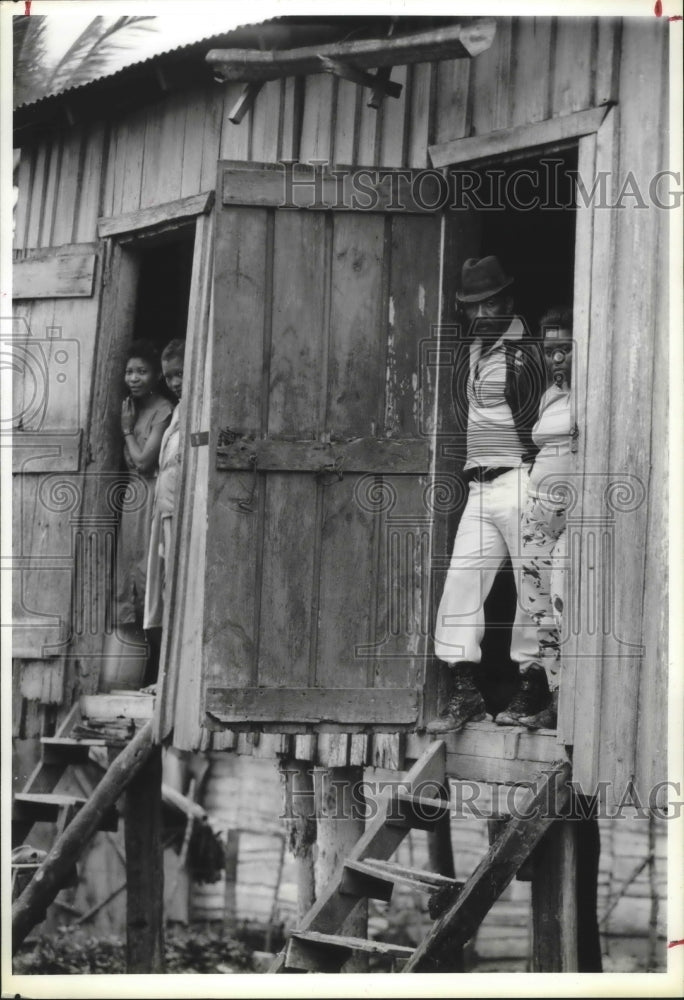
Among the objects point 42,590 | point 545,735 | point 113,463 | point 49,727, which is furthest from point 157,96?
point 545,735

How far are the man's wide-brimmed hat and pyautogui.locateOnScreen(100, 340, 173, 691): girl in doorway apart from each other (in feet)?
7.76

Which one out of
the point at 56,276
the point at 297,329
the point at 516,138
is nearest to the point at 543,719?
the point at 297,329

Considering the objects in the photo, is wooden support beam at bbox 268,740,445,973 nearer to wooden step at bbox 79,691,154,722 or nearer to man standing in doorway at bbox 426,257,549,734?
man standing in doorway at bbox 426,257,549,734

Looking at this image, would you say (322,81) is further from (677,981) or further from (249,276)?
(677,981)

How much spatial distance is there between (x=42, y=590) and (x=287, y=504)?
8.00 feet

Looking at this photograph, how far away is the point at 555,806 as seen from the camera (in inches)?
262

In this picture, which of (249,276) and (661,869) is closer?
(249,276)

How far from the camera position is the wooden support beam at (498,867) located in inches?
258

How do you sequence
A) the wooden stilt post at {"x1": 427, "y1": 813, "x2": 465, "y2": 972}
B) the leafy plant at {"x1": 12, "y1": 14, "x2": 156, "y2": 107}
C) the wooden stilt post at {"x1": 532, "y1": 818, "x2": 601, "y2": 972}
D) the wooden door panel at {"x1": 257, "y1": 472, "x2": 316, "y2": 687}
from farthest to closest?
the wooden stilt post at {"x1": 427, "y1": 813, "x2": 465, "y2": 972}
the leafy plant at {"x1": 12, "y1": 14, "x2": 156, "y2": 107}
the wooden door panel at {"x1": 257, "y1": 472, "x2": 316, "y2": 687}
the wooden stilt post at {"x1": 532, "y1": 818, "x2": 601, "y2": 972}

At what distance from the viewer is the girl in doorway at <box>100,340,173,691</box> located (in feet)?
29.8

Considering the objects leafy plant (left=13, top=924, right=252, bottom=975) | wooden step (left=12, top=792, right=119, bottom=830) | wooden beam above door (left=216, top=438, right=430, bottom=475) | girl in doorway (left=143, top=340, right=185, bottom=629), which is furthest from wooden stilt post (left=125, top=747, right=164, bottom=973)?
leafy plant (left=13, top=924, right=252, bottom=975)

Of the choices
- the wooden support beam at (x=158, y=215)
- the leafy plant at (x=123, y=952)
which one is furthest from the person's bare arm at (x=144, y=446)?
the leafy plant at (x=123, y=952)

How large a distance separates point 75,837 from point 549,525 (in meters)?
3.23

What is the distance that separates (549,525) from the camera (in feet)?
23.6
